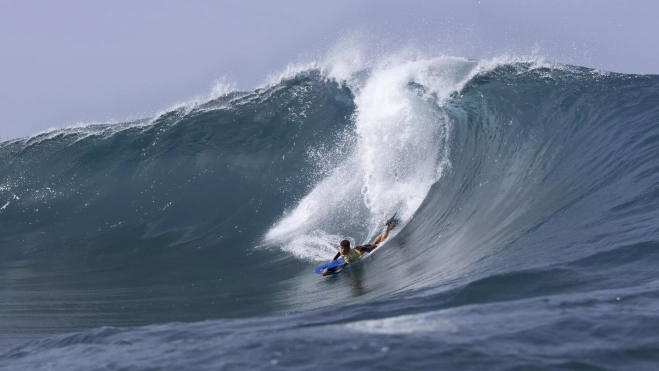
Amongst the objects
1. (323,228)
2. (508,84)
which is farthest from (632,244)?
(508,84)

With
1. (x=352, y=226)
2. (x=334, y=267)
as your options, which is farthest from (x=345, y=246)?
(x=352, y=226)

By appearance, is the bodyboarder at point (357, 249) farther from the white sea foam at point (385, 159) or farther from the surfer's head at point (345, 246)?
the white sea foam at point (385, 159)

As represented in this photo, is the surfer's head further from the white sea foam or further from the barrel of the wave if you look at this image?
the white sea foam

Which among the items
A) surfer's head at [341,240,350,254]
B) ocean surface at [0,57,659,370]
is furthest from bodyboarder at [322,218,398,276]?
ocean surface at [0,57,659,370]

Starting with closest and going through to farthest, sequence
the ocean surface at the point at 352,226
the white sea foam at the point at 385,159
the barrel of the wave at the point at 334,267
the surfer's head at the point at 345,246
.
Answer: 1. the ocean surface at the point at 352,226
2. the barrel of the wave at the point at 334,267
3. the surfer's head at the point at 345,246
4. the white sea foam at the point at 385,159

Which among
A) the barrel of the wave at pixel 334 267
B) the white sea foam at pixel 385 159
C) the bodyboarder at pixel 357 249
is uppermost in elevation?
the white sea foam at pixel 385 159

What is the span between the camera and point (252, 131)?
18.6 metres

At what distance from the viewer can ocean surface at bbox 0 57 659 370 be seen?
5.48 metres

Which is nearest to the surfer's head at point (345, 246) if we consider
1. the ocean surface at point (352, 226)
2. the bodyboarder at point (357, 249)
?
the bodyboarder at point (357, 249)

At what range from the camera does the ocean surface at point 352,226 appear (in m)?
5.48

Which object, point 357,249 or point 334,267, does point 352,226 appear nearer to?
point 357,249

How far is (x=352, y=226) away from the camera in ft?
46.8

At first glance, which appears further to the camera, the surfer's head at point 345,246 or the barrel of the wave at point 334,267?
the surfer's head at point 345,246

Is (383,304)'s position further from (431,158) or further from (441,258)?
(431,158)
